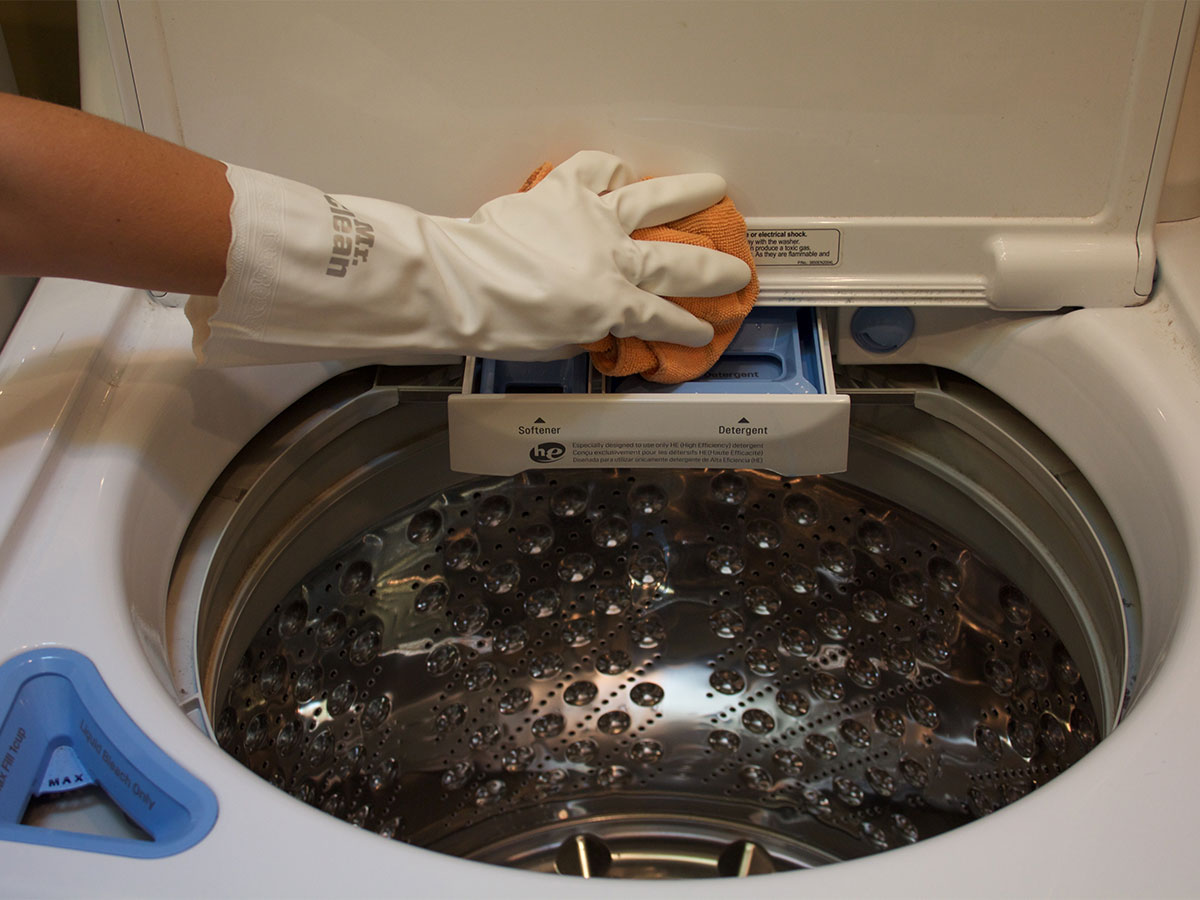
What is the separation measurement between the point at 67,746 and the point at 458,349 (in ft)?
0.98

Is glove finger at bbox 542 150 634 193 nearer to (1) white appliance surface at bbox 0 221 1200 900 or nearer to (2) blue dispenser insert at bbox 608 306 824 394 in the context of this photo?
(2) blue dispenser insert at bbox 608 306 824 394

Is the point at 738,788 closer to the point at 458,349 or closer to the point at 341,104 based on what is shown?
the point at 458,349

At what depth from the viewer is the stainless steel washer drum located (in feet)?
2.47

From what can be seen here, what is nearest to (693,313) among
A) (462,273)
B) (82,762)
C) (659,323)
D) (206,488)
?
(659,323)

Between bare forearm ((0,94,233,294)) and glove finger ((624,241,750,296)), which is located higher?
glove finger ((624,241,750,296))

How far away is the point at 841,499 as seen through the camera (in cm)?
86

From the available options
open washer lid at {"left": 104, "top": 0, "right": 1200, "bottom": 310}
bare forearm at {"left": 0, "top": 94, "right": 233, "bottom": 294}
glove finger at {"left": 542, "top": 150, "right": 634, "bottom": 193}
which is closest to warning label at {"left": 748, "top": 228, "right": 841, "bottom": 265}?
open washer lid at {"left": 104, "top": 0, "right": 1200, "bottom": 310}

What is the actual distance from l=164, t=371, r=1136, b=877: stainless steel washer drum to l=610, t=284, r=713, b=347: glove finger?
206 millimetres

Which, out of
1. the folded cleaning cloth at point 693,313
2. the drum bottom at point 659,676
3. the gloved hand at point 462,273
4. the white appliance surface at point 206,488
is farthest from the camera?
the drum bottom at point 659,676

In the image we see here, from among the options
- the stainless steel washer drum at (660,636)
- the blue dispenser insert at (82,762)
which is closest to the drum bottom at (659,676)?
the stainless steel washer drum at (660,636)

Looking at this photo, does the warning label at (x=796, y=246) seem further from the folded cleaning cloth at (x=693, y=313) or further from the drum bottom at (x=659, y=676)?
the drum bottom at (x=659, y=676)

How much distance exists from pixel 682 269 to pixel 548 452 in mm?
165

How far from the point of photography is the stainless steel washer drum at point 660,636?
2.47ft

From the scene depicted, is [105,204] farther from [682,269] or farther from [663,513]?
[663,513]
